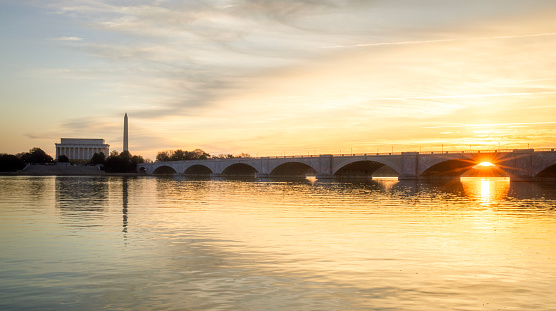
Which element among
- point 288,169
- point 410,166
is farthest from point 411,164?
point 288,169

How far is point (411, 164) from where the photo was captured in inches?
3868

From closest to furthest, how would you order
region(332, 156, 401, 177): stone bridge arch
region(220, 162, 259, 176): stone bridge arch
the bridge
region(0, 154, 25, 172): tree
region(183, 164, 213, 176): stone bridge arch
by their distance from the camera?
the bridge < region(332, 156, 401, 177): stone bridge arch < region(220, 162, 259, 176): stone bridge arch < region(0, 154, 25, 172): tree < region(183, 164, 213, 176): stone bridge arch

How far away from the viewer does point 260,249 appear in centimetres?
1573

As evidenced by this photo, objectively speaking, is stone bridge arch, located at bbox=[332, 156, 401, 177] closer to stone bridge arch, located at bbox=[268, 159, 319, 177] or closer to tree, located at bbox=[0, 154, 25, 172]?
stone bridge arch, located at bbox=[268, 159, 319, 177]

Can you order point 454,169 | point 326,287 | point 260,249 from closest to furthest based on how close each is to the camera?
1. point 326,287
2. point 260,249
3. point 454,169

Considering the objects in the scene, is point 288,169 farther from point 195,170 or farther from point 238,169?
point 195,170

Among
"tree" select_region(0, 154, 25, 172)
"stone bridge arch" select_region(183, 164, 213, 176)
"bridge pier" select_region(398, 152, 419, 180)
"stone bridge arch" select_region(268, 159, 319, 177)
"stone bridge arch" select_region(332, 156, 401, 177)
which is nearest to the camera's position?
"bridge pier" select_region(398, 152, 419, 180)

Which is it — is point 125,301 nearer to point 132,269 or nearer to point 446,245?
point 132,269

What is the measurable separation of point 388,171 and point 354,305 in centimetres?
16543

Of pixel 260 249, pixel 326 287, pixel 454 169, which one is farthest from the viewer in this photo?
pixel 454 169

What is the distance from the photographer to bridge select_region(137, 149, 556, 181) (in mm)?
82062

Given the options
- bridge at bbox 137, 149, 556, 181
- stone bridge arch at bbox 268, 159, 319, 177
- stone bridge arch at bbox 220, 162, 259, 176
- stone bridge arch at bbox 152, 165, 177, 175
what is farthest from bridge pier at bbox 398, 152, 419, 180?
stone bridge arch at bbox 152, 165, 177, 175

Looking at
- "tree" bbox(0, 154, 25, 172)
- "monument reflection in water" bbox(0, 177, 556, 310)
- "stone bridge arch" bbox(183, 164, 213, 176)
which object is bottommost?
"monument reflection in water" bbox(0, 177, 556, 310)

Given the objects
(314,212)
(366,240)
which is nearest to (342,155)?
(314,212)
